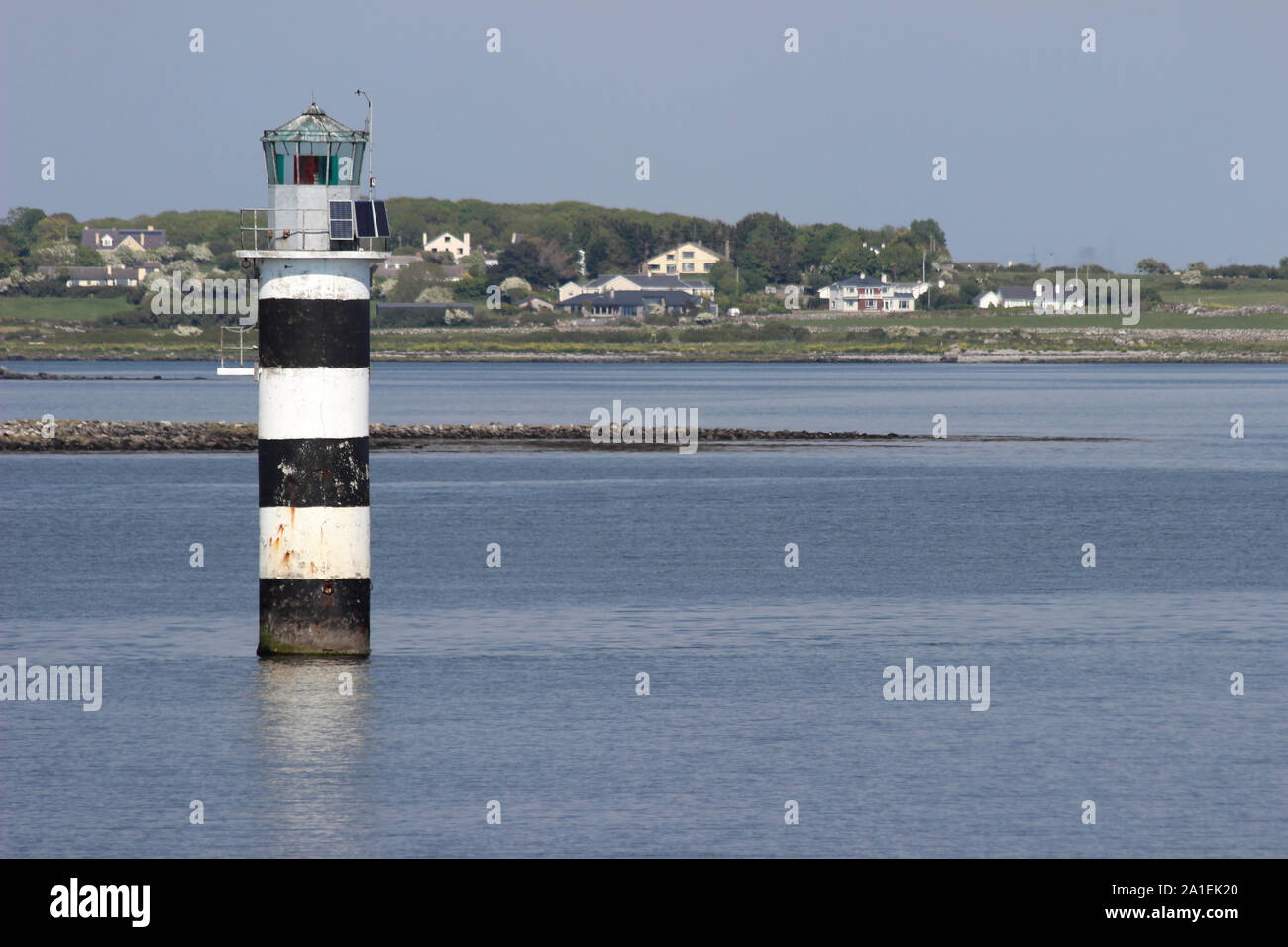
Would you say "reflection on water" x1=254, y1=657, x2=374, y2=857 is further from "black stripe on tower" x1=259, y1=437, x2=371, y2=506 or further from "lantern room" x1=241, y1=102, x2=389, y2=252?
"lantern room" x1=241, y1=102, x2=389, y2=252

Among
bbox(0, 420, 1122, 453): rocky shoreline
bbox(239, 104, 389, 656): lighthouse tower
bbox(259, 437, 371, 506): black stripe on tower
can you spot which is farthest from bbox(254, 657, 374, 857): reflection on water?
bbox(0, 420, 1122, 453): rocky shoreline

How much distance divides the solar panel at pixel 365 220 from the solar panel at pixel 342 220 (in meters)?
0.07

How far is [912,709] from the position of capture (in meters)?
23.3

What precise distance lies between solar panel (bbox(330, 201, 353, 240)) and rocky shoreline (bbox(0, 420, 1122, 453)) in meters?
60.8

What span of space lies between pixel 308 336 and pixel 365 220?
1.50 meters

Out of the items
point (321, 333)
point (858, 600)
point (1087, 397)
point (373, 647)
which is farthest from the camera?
point (1087, 397)

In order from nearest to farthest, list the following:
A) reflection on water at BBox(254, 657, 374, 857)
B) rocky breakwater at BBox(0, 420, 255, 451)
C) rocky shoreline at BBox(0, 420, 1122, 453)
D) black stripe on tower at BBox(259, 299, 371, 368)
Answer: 1. reflection on water at BBox(254, 657, 374, 857)
2. black stripe on tower at BBox(259, 299, 371, 368)
3. rocky breakwater at BBox(0, 420, 255, 451)
4. rocky shoreline at BBox(0, 420, 1122, 453)

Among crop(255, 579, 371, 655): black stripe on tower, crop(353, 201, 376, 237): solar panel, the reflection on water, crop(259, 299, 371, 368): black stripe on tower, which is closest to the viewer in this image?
the reflection on water

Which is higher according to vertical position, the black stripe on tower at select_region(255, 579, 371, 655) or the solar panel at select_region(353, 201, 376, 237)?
the solar panel at select_region(353, 201, 376, 237)

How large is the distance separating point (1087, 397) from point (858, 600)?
12078 centimetres

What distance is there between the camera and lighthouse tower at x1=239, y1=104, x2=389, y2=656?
2045 centimetres
